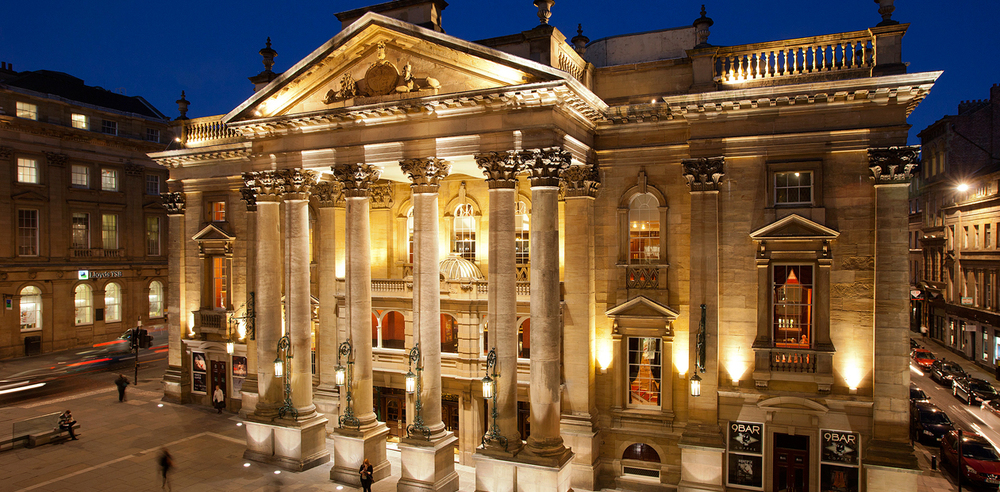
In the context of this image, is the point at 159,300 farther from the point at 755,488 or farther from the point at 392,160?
the point at 755,488

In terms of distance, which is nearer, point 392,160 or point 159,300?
point 392,160

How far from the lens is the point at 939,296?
2003 inches

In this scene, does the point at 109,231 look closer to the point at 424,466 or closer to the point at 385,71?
the point at 385,71

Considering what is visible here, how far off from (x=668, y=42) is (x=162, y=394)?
1302 inches

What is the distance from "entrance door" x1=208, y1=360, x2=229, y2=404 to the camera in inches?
1162

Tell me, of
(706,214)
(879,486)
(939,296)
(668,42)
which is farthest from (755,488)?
(939,296)

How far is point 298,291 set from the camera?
22234 mm

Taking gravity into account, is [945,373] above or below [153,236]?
below

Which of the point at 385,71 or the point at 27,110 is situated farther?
the point at 27,110

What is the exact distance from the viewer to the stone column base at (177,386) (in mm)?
30359

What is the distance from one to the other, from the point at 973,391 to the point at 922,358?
9566 mm

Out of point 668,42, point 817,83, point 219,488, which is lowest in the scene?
point 219,488

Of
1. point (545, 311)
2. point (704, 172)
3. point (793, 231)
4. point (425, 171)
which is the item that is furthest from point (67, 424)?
point (793, 231)

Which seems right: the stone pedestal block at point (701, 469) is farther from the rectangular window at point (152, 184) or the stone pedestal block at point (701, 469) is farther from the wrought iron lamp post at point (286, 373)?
the rectangular window at point (152, 184)
